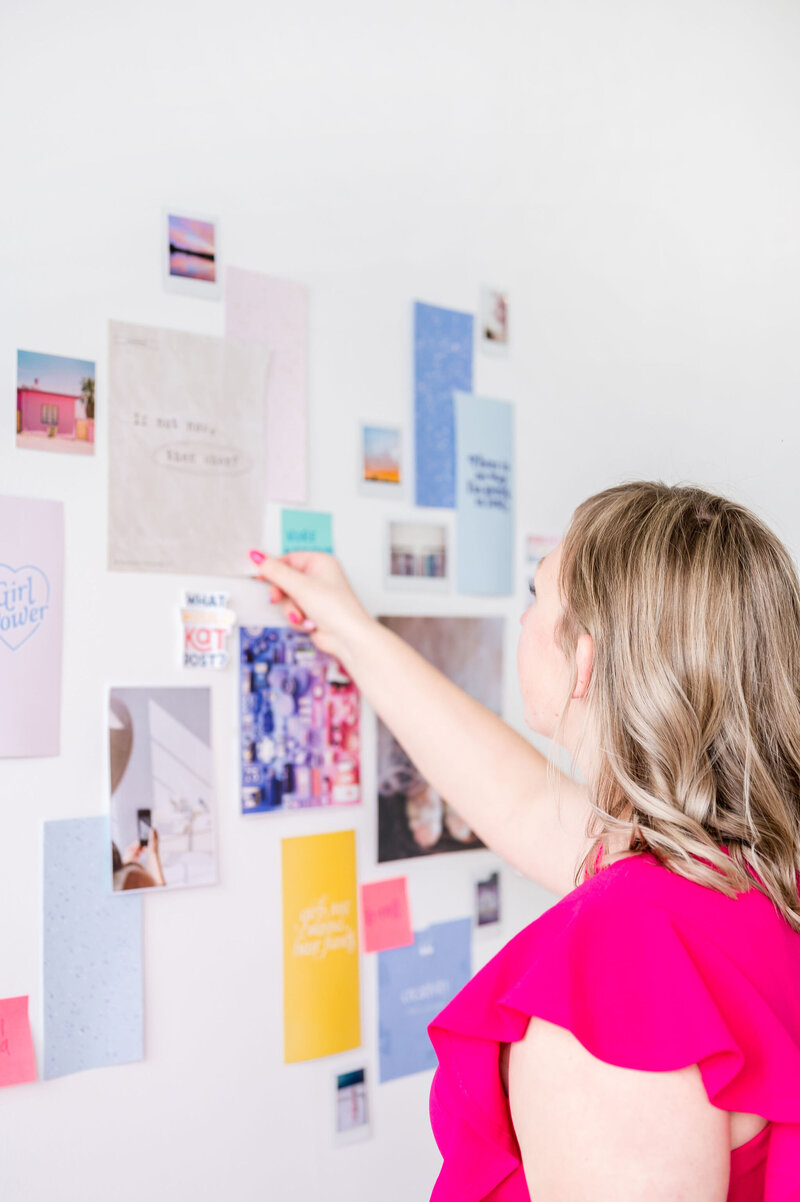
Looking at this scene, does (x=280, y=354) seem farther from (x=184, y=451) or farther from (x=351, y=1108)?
(x=351, y=1108)

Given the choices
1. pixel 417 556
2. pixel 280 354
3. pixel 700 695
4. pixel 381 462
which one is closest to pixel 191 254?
pixel 280 354

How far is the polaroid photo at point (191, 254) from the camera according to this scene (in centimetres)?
97

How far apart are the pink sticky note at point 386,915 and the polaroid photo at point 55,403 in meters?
0.60

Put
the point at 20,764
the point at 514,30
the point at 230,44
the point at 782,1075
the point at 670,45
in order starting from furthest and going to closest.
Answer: the point at 670,45
the point at 514,30
the point at 230,44
the point at 20,764
the point at 782,1075

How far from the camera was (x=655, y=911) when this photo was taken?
657 millimetres

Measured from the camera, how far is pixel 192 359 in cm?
98

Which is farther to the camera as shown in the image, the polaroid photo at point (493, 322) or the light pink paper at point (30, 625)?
the polaroid photo at point (493, 322)

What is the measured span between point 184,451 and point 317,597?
8.4 inches

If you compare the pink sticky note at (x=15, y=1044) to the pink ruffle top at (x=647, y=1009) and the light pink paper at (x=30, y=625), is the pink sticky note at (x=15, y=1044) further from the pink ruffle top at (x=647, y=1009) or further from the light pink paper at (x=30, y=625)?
the pink ruffle top at (x=647, y=1009)

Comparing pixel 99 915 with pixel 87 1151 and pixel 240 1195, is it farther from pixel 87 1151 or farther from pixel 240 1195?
pixel 240 1195

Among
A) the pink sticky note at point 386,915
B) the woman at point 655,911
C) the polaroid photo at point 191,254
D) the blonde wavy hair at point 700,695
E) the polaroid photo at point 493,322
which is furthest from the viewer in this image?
the polaroid photo at point 493,322

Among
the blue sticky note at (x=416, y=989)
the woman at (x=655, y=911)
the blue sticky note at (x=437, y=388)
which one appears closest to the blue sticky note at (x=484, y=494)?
the blue sticky note at (x=437, y=388)

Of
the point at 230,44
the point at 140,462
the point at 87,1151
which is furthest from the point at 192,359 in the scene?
the point at 87,1151

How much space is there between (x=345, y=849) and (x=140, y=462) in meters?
0.50
